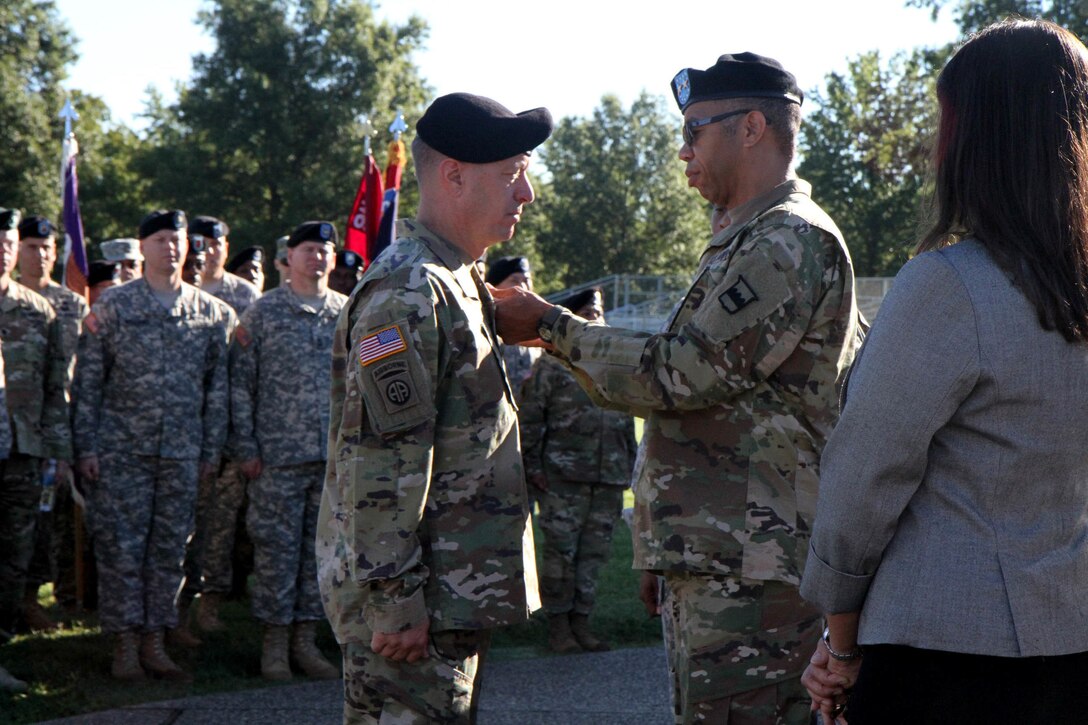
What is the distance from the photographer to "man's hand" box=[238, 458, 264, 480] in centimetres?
686

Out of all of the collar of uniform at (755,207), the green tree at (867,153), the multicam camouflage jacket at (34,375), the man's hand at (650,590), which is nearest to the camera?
the collar of uniform at (755,207)

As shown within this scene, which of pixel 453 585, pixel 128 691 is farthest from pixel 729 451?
pixel 128 691

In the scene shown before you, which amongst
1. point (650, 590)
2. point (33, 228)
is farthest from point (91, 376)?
point (650, 590)

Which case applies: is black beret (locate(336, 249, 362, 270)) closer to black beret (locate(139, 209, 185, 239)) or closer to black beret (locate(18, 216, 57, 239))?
black beret (locate(18, 216, 57, 239))

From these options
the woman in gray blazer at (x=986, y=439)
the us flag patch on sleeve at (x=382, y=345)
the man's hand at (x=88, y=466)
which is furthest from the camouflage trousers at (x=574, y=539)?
the woman in gray blazer at (x=986, y=439)

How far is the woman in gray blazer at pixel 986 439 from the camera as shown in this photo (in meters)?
1.99

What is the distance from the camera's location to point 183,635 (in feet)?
23.4

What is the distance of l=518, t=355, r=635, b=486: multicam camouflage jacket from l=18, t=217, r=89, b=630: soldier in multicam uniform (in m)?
2.93

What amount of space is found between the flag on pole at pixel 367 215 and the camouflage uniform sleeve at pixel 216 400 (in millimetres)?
3914

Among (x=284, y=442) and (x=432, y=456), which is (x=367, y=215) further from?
(x=432, y=456)

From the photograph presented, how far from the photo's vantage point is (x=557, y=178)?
68812 mm

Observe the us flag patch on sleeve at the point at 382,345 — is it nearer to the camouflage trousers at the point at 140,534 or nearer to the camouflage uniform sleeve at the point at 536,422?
the camouflage trousers at the point at 140,534

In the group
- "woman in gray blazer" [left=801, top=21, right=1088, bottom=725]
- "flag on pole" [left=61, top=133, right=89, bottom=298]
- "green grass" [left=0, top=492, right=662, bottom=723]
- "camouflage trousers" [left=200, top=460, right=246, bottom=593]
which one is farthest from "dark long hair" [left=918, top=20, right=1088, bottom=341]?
"flag on pole" [left=61, top=133, right=89, bottom=298]

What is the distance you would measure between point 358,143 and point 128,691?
38.5m
